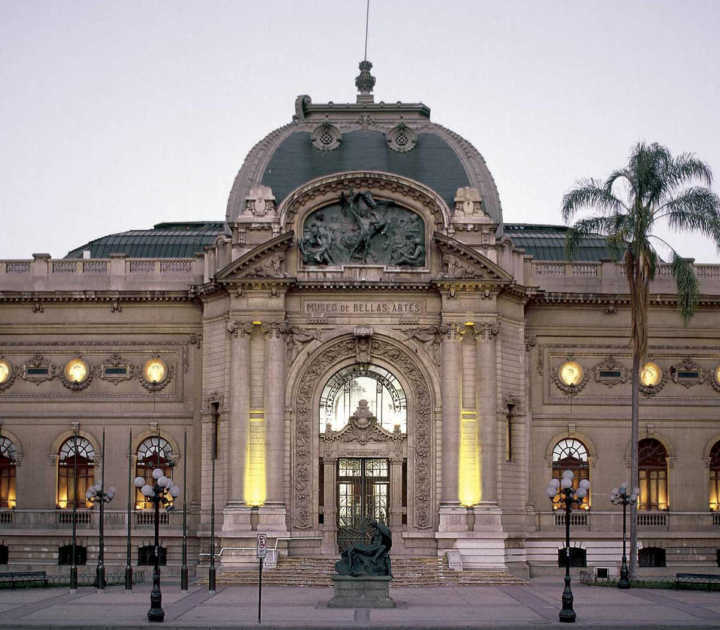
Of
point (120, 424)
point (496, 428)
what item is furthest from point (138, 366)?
point (496, 428)

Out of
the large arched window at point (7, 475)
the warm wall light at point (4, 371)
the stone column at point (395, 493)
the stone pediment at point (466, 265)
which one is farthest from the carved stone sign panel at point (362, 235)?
the large arched window at point (7, 475)

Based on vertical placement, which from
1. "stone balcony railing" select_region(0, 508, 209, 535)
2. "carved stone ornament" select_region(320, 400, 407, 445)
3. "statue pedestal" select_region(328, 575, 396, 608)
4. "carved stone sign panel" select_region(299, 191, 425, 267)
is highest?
"carved stone sign panel" select_region(299, 191, 425, 267)

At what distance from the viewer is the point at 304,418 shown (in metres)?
64.9

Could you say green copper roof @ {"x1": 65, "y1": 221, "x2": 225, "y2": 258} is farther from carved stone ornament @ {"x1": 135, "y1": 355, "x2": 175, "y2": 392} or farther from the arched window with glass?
the arched window with glass

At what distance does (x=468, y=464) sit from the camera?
63594 mm

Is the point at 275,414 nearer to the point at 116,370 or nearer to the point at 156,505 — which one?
the point at 116,370

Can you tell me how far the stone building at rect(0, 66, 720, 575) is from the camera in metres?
63.8

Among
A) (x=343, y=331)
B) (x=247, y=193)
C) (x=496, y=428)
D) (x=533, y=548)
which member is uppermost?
(x=247, y=193)

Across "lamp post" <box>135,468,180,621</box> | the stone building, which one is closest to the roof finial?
the stone building

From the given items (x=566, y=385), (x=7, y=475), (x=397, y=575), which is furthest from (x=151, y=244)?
(x=397, y=575)

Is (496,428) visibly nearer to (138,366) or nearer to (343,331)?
(343,331)

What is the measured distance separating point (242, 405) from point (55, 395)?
10.5 meters

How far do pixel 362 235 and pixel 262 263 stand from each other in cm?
469

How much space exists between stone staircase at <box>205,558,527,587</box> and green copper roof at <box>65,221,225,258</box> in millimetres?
18730
